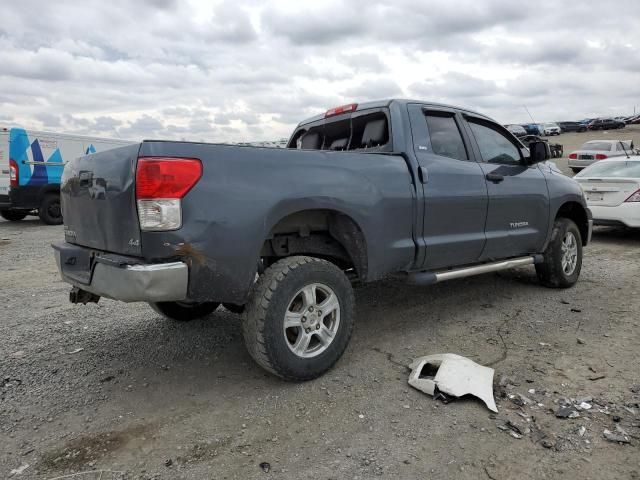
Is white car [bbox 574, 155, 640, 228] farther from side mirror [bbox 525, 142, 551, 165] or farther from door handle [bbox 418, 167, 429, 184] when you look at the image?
door handle [bbox 418, 167, 429, 184]

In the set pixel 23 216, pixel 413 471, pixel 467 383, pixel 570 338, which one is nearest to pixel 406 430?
pixel 413 471

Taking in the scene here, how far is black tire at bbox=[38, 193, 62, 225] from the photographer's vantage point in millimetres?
12209

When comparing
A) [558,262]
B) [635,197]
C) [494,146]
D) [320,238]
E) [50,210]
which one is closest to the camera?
[320,238]

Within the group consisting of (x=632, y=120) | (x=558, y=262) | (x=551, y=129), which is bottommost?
(x=558, y=262)

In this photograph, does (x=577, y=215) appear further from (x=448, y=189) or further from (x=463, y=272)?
(x=448, y=189)

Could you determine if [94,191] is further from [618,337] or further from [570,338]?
[618,337]

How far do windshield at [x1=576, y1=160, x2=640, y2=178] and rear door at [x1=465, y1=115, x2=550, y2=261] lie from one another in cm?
457

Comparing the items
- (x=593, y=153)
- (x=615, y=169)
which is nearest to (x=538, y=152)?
(x=615, y=169)

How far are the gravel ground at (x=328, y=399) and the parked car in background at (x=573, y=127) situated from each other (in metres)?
54.2

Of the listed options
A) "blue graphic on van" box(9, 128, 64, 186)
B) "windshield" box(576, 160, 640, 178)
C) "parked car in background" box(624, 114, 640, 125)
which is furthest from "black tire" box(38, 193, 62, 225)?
"parked car in background" box(624, 114, 640, 125)

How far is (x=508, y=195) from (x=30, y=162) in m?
11.3

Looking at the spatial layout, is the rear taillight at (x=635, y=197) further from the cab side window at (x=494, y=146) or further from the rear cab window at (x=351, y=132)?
the rear cab window at (x=351, y=132)

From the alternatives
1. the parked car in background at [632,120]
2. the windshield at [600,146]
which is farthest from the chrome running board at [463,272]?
the parked car in background at [632,120]

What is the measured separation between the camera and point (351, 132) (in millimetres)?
4461
